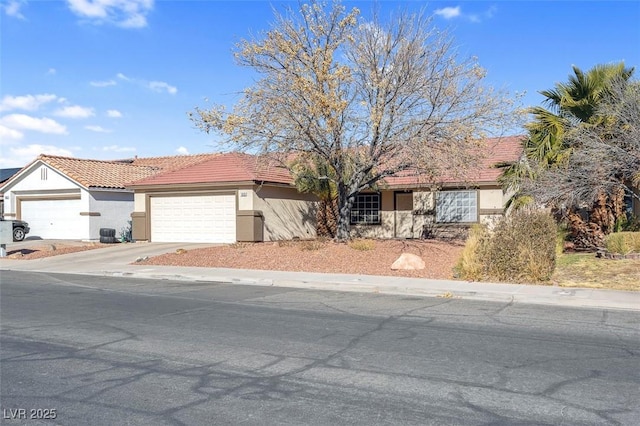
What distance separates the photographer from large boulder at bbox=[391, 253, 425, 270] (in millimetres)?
17453

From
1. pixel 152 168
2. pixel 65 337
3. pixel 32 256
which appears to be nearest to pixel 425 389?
pixel 65 337

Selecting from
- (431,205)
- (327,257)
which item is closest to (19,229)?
(327,257)

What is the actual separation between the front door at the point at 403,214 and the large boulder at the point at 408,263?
10826 mm

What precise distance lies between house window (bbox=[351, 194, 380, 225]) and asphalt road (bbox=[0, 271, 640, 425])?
16.9m

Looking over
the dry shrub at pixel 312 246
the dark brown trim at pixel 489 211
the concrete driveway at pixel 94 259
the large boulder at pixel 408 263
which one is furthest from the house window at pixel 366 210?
the large boulder at pixel 408 263

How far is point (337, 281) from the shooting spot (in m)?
15.5

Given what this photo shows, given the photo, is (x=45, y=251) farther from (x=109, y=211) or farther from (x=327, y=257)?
(x=327, y=257)

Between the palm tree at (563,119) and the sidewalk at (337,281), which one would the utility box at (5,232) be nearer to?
the sidewalk at (337,281)

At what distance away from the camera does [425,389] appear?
6422 millimetres

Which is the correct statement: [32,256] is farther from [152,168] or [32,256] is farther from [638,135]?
[638,135]

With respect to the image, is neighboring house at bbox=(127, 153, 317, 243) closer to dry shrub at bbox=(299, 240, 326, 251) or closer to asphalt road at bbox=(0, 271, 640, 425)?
dry shrub at bbox=(299, 240, 326, 251)

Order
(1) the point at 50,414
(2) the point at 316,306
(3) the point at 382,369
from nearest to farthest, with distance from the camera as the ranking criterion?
(1) the point at 50,414 < (3) the point at 382,369 < (2) the point at 316,306

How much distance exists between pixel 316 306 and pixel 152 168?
2601 centimetres

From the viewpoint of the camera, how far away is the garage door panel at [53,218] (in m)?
30.3
